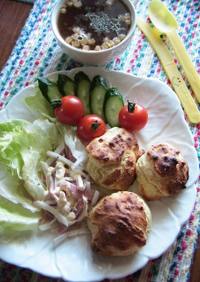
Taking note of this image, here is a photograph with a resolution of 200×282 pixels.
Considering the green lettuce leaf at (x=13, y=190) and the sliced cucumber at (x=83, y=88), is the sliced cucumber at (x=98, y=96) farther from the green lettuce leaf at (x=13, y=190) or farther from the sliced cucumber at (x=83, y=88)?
the green lettuce leaf at (x=13, y=190)

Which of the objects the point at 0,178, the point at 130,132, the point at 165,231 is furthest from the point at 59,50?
the point at 165,231

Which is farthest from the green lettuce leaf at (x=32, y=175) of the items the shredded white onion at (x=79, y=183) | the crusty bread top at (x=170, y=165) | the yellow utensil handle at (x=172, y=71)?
the yellow utensil handle at (x=172, y=71)

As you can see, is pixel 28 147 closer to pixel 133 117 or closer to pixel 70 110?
pixel 70 110

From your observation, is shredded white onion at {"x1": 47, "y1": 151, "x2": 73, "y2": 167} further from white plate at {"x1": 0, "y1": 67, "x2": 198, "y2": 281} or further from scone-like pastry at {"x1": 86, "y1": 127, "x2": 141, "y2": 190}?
white plate at {"x1": 0, "y1": 67, "x2": 198, "y2": 281}

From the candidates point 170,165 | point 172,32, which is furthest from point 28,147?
point 172,32

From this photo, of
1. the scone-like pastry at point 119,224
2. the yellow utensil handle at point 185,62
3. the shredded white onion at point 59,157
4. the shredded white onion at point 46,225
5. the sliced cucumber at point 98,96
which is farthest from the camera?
the yellow utensil handle at point 185,62

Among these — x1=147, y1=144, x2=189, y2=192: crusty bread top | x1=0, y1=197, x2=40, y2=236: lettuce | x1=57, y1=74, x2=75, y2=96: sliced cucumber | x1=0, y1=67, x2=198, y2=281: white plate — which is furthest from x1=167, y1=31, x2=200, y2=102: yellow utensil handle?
x1=0, y1=197, x2=40, y2=236: lettuce
